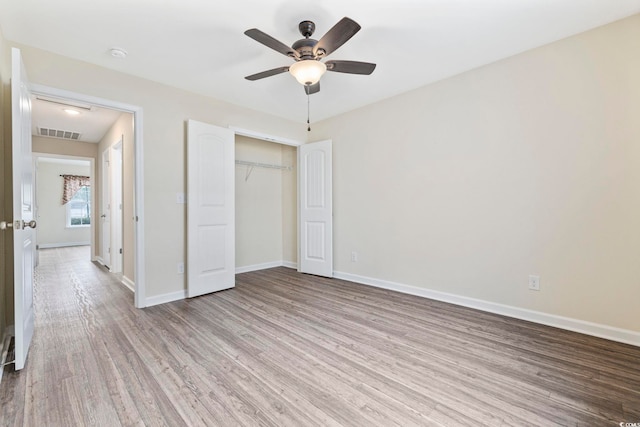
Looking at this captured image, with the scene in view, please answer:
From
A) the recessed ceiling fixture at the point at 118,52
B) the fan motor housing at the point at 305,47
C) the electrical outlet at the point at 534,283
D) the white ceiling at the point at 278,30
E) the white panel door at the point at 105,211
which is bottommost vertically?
the electrical outlet at the point at 534,283

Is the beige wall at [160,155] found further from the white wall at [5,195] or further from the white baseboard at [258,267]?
the white baseboard at [258,267]

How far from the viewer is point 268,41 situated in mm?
1928

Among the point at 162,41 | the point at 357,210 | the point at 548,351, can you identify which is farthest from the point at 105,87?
the point at 548,351

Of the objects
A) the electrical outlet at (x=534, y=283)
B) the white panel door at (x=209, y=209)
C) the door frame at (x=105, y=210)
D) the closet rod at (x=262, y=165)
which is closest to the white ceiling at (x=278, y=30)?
the white panel door at (x=209, y=209)

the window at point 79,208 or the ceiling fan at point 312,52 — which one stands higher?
the ceiling fan at point 312,52

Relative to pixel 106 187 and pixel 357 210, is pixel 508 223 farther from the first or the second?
pixel 106 187

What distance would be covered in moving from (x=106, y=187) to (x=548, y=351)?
6807 mm

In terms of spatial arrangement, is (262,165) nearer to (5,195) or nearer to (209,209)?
(209,209)

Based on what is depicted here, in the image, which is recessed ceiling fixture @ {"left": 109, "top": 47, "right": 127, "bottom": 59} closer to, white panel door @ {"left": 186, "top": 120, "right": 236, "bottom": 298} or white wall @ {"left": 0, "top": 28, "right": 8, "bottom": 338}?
white wall @ {"left": 0, "top": 28, "right": 8, "bottom": 338}

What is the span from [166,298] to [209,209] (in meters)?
1.14

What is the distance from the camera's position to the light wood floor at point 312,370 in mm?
1481

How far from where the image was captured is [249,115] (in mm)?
4043

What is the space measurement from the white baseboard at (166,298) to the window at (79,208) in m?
7.35

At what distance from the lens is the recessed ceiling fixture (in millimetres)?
2520
